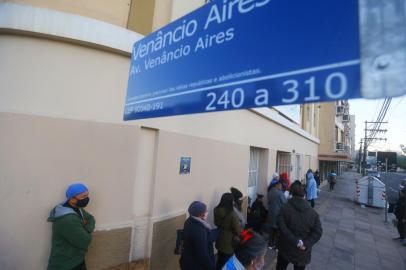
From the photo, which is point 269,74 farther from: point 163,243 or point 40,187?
point 163,243

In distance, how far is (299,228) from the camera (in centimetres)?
339

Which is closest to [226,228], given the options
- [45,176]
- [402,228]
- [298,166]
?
[45,176]

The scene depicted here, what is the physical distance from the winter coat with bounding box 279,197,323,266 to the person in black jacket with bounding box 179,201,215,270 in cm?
114

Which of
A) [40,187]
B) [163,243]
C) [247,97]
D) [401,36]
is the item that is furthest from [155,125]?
[401,36]

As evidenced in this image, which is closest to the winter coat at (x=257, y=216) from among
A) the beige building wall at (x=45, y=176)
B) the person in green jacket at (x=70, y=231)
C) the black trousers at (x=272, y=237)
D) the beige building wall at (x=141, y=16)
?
the black trousers at (x=272, y=237)

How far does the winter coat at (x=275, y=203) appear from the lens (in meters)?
5.52

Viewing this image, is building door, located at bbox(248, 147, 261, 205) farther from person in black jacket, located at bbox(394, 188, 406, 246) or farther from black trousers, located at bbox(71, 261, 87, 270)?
black trousers, located at bbox(71, 261, 87, 270)

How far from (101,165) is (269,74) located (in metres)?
2.46

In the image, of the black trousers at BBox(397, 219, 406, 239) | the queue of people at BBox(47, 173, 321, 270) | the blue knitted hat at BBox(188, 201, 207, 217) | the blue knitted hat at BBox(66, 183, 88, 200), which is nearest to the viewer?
the queue of people at BBox(47, 173, 321, 270)

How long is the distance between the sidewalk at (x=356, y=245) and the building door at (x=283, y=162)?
88.5 inches

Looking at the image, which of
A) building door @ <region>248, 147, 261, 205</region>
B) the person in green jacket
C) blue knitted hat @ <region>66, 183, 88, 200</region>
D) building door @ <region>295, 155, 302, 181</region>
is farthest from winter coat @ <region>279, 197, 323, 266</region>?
building door @ <region>295, 155, 302, 181</region>

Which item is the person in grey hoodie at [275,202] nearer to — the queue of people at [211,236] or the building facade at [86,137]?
the queue of people at [211,236]

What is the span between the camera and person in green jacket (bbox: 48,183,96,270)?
2459mm

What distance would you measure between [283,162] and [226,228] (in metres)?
6.84
